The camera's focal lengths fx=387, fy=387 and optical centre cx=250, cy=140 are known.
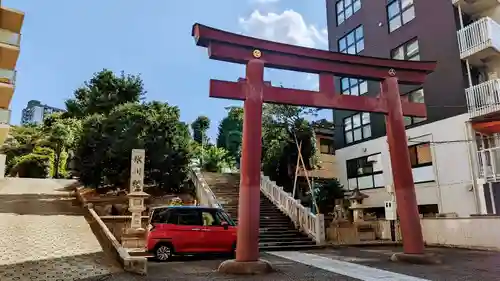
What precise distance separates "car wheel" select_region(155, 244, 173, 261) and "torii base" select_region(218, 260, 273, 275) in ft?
10.8

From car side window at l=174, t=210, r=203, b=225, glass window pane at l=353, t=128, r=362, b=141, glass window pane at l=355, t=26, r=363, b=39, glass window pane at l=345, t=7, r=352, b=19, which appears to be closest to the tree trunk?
glass window pane at l=353, t=128, r=362, b=141

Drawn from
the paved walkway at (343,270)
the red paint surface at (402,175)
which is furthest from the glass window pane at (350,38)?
the paved walkway at (343,270)

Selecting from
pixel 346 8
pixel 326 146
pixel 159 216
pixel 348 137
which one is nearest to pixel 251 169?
pixel 159 216

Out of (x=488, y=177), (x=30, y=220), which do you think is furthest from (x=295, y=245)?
(x=30, y=220)

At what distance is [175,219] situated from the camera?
453 inches

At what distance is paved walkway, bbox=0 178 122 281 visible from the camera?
800 centimetres

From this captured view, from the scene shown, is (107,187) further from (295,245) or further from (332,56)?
(332,56)

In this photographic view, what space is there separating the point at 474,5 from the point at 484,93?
441cm

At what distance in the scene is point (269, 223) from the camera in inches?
653

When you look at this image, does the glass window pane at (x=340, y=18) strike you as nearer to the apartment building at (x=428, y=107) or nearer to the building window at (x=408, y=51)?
the apartment building at (x=428, y=107)

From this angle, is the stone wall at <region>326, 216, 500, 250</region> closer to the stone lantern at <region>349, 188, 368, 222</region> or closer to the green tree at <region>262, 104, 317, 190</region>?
the stone lantern at <region>349, 188, 368, 222</region>

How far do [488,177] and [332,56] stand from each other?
922 centimetres

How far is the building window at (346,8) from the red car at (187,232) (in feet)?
54.6

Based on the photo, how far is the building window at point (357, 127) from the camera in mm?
21438
